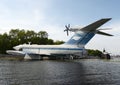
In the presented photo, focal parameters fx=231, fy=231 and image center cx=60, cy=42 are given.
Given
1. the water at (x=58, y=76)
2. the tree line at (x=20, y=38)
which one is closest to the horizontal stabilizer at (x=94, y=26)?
the water at (x=58, y=76)

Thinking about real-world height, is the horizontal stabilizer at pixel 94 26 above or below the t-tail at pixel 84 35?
above

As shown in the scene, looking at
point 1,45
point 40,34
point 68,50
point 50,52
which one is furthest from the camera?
point 40,34

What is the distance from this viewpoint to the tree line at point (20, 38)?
121812 millimetres

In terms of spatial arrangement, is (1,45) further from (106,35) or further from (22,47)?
(106,35)

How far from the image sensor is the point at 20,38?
5226 inches

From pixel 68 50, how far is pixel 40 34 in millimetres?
65760

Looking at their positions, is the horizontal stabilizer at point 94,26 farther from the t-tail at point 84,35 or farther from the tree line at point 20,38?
the tree line at point 20,38

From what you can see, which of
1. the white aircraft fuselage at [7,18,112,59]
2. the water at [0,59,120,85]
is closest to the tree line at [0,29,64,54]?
the white aircraft fuselage at [7,18,112,59]

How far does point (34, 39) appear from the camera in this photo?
432 feet

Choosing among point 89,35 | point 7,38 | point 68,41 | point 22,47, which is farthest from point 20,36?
point 89,35

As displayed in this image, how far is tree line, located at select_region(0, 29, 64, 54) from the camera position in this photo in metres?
122

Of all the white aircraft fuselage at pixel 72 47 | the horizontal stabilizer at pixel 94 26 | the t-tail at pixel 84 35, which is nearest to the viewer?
the horizontal stabilizer at pixel 94 26

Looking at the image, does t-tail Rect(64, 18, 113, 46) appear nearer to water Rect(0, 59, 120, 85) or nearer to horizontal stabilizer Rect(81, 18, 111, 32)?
horizontal stabilizer Rect(81, 18, 111, 32)

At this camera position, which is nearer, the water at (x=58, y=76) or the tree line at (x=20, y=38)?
the water at (x=58, y=76)
